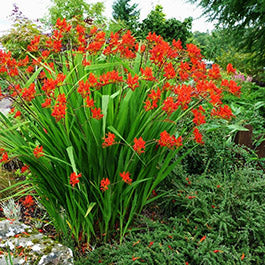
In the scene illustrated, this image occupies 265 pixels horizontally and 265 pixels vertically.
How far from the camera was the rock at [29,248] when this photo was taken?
1.72m

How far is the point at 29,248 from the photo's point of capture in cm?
178

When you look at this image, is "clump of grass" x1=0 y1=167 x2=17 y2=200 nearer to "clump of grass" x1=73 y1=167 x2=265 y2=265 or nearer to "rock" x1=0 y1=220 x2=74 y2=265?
"rock" x1=0 y1=220 x2=74 y2=265

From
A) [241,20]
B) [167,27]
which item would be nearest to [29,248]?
[241,20]

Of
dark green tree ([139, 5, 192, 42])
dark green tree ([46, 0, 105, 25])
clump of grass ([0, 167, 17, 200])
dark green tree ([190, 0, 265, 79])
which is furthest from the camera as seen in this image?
dark green tree ([139, 5, 192, 42])

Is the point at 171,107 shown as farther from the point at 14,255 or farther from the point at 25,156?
the point at 14,255

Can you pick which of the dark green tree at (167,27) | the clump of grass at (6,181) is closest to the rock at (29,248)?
the clump of grass at (6,181)

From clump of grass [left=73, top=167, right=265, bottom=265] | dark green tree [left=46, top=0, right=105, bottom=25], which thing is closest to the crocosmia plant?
clump of grass [left=73, top=167, right=265, bottom=265]

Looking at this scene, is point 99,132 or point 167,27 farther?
point 167,27

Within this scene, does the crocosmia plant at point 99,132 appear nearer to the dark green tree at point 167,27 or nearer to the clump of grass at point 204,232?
the clump of grass at point 204,232

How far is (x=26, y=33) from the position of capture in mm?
4848

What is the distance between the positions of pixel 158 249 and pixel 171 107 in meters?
0.83

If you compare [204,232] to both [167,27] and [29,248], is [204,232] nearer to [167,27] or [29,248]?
[29,248]

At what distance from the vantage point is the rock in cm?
172

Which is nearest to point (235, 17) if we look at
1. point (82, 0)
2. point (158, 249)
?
point (82, 0)
